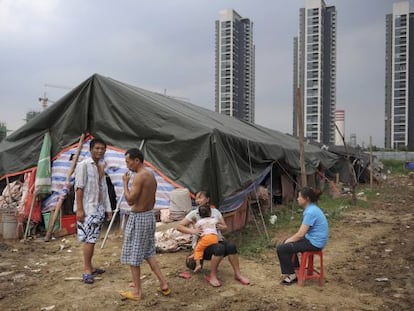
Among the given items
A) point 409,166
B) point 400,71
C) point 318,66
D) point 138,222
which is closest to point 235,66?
point 318,66

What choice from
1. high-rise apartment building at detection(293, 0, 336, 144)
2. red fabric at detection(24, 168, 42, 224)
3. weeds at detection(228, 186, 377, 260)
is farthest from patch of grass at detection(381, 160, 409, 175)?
red fabric at detection(24, 168, 42, 224)

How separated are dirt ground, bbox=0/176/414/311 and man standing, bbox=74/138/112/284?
476 mm

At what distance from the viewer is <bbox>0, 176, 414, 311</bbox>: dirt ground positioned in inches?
166

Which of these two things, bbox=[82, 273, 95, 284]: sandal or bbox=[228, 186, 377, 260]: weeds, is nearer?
bbox=[82, 273, 95, 284]: sandal

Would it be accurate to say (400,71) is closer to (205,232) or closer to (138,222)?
(205,232)

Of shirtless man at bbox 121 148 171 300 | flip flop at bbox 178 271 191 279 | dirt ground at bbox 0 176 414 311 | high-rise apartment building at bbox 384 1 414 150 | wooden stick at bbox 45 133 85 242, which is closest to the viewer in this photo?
shirtless man at bbox 121 148 171 300

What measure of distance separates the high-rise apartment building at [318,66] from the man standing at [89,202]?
26.4 meters

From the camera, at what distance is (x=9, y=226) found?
7.37 m

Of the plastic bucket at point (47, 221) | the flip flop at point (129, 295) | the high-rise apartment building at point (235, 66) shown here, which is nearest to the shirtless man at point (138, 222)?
the flip flop at point (129, 295)

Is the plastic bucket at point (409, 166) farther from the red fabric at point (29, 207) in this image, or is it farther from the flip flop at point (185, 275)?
the flip flop at point (185, 275)

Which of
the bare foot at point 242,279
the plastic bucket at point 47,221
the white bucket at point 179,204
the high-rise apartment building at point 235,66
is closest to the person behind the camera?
the bare foot at point 242,279

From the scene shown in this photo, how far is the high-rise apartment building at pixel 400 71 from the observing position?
118ft

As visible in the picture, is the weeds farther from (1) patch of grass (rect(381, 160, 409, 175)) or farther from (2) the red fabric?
(1) patch of grass (rect(381, 160, 409, 175))

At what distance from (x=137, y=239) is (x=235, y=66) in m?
26.4
